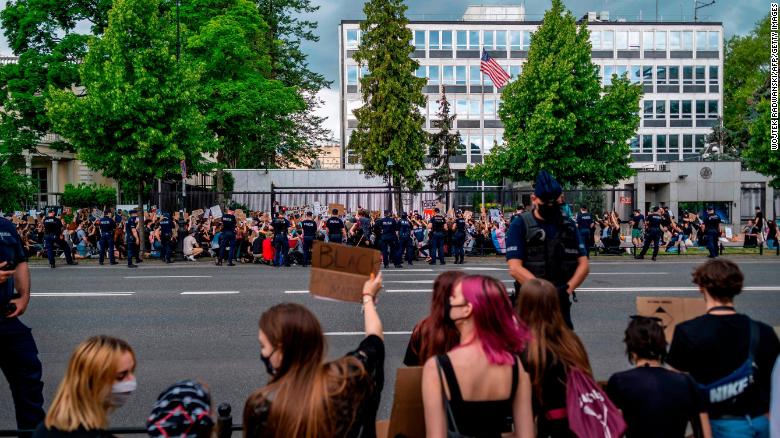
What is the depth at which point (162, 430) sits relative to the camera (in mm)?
2729

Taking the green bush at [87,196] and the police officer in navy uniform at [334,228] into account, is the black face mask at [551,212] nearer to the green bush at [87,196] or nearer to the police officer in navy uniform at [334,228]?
the police officer in navy uniform at [334,228]

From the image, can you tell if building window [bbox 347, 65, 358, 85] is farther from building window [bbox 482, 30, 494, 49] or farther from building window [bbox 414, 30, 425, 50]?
building window [bbox 482, 30, 494, 49]

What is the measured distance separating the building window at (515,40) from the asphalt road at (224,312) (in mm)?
45970

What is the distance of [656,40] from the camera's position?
64.4 m

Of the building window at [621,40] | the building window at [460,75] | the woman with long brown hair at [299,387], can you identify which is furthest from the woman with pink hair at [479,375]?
the building window at [621,40]

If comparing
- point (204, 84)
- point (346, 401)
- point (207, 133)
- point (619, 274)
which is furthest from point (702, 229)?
point (346, 401)

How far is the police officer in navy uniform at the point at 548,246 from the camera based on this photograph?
5559mm

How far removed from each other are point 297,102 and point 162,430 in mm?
37204

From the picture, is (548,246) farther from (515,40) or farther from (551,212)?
(515,40)

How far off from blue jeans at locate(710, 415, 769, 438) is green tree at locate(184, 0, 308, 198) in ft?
99.7

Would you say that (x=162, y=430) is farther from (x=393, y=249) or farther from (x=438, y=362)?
(x=393, y=249)

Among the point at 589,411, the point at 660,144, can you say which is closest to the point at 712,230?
the point at 589,411

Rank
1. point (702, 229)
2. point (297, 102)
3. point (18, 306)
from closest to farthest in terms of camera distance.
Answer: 1. point (18, 306)
2. point (702, 229)
3. point (297, 102)

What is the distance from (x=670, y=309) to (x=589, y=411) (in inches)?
53.7
